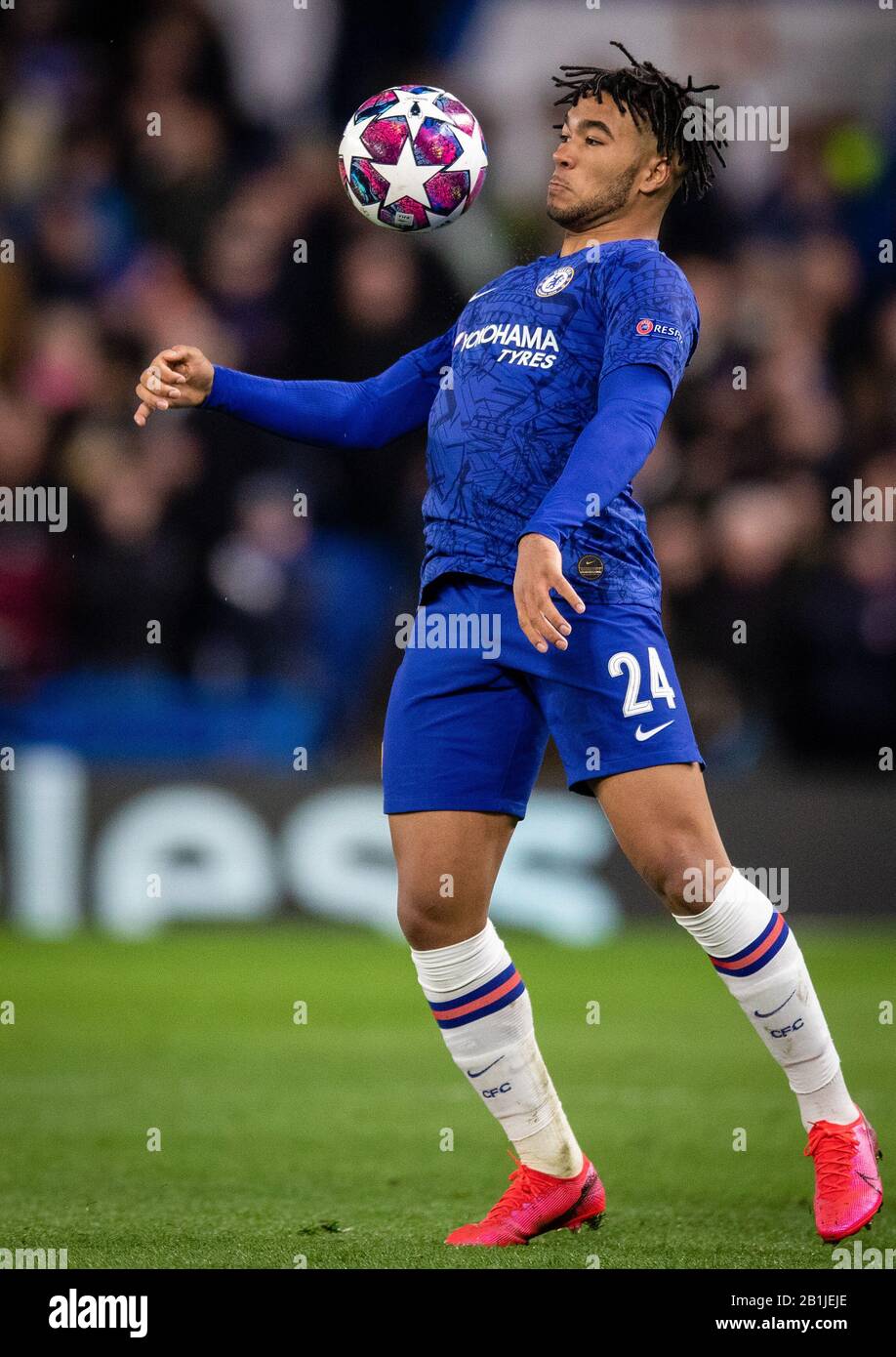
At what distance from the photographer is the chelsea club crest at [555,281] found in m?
3.92

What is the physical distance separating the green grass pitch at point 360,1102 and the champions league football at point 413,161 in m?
2.23

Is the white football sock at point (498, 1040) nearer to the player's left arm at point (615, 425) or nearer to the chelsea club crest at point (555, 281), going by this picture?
the player's left arm at point (615, 425)

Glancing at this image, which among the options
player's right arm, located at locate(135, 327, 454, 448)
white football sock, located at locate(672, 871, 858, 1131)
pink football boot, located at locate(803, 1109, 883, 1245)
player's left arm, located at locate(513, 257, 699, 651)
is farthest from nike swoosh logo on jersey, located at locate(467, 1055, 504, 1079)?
player's right arm, located at locate(135, 327, 454, 448)

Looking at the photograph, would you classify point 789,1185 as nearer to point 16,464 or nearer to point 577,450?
point 577,450

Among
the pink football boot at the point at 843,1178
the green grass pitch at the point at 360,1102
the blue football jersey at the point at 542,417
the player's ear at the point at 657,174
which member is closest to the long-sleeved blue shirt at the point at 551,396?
the blue football jersey at the point at 542,417

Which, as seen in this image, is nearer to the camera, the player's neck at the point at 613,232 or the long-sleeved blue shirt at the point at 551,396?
the long-sleeved blue shirt at the point at 551,396

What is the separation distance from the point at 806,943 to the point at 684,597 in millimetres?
1683

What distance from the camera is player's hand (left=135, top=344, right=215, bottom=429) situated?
399cm

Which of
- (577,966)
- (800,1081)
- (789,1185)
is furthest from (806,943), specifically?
(800,1081)

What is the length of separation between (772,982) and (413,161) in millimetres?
1937

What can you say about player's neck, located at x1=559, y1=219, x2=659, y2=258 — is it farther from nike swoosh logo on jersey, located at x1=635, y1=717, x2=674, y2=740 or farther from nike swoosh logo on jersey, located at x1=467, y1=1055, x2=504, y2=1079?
nike swoosh logo on jersey, located at x1=467, y1=1055, x2=504, y2=1079

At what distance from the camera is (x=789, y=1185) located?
459cm

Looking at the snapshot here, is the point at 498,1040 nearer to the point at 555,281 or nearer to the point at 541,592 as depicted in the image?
the point at 541,592

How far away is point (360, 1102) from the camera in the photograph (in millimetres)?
5578
